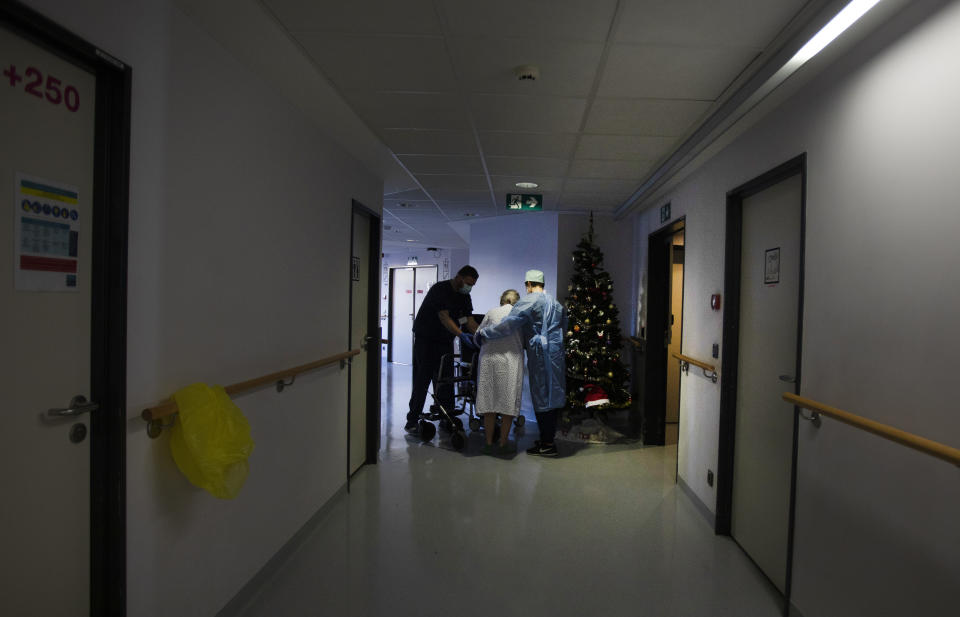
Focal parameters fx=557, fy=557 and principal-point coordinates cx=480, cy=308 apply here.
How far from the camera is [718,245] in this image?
11.6ft

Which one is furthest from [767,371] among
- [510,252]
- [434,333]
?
[510,252]

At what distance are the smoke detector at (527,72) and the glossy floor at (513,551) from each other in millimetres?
2448

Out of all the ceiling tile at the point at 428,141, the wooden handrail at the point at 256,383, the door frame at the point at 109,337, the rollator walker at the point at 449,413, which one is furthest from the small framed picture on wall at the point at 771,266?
the rollator walker at the point at 449,413

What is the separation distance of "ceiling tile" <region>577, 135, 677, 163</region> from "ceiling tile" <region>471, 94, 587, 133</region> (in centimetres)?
29

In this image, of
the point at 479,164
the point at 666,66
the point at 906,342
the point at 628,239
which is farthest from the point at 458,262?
the point at 906,342

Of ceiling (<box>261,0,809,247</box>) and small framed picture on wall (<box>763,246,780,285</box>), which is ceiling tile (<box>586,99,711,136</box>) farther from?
small framed picture on wall (<box>763,246,780,285</box>)

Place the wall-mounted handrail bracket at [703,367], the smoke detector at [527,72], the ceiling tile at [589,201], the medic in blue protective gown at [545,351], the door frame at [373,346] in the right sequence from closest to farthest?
the smoke detector at [527,72] < the wall-mounted handrail bracket at [703,367] < the door frame at [373,346] < the medic in blue protective gown at [545,351] < the ceiling tile at [589,201]

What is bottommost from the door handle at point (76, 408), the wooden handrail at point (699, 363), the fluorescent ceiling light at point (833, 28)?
the wooden handrail at point (699, 363)

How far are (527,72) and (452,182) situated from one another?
2669mm

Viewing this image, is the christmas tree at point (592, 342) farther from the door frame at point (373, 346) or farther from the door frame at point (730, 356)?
the door frame at point (730, 356)

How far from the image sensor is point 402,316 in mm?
12516

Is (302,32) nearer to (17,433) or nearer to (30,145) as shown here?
(30,145)

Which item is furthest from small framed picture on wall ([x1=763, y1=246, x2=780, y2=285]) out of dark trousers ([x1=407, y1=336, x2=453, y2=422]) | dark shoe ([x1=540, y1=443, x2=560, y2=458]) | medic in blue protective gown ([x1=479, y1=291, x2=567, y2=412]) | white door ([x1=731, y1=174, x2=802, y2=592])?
dark trousers ([x1=407, y1=336, x2=453, y2=422])

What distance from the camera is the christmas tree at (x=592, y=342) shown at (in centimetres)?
574
